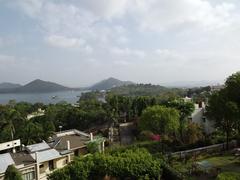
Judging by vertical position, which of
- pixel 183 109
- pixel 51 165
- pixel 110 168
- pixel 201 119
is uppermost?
pixel 183 109

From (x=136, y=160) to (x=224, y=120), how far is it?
43.9ft

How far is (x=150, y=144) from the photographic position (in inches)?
1228

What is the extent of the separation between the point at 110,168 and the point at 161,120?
14.9 meters

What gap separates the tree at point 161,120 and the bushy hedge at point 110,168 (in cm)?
1329

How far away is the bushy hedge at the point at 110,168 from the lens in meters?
18.7

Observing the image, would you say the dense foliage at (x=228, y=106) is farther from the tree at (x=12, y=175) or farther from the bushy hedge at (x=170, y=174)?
the tree at (x=12, y=175)

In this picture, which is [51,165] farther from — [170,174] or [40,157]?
[170,174]

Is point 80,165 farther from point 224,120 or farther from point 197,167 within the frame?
point 224,120

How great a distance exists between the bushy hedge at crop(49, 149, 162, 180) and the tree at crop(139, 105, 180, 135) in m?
13.3

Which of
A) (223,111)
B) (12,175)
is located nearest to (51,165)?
(12,175)

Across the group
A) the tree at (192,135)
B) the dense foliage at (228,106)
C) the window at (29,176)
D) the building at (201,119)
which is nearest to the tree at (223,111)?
the dense foliage at (228,106)

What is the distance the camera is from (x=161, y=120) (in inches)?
1294

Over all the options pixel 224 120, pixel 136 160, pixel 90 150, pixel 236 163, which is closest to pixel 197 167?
pixel 236 163

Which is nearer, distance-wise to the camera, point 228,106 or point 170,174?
point 170,174
